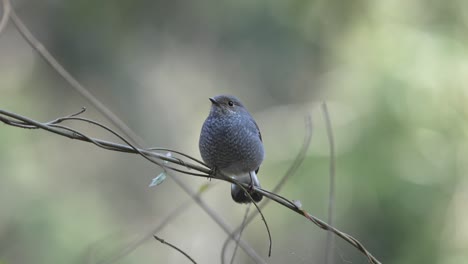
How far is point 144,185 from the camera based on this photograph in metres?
9.34

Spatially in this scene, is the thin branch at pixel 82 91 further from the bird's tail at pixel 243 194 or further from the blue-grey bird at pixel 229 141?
the bird's tail at pixel 243 194

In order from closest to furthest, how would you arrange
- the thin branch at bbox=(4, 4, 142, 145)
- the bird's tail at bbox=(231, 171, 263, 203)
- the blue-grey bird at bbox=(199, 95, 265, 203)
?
1. the thin branch at bbox=(4, 4, 142, 145)
2. the blue-grey bird at bbox=(199, 95, 265, 203)
3. the bird's tail at bbox=(231, 171, 263, 203)

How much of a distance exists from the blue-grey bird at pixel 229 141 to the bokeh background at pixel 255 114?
1254 millimetres

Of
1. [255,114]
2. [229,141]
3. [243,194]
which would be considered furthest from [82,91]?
[255,114]

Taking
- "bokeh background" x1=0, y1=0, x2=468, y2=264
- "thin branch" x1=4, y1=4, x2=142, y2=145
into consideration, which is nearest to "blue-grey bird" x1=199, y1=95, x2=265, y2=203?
"bokeh background" x1=0, y1=0, x2=468, y2=264

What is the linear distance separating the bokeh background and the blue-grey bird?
125 centimetres

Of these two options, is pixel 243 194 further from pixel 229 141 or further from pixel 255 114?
pixel 255 114

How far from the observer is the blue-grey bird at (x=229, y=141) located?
3.75m

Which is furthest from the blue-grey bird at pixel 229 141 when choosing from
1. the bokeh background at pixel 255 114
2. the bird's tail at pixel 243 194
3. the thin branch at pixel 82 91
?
the thin branch at pixel 82 91

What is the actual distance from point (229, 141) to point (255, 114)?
554cm

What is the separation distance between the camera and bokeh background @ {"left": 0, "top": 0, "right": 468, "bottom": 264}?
567 cm

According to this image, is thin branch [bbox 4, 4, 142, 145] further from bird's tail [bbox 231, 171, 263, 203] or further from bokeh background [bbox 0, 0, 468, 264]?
bokeh background [bbox 0, 0, 468, 264]

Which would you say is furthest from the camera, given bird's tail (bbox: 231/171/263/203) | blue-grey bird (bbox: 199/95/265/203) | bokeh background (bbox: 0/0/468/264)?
bokeh background (bbox: 0/0/468/264)

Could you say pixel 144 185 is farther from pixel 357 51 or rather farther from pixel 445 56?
pixel 445 56
